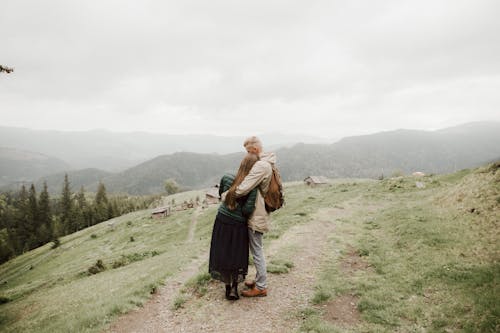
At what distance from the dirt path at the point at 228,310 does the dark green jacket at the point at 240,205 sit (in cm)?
259

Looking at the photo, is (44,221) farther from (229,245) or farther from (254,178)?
(254,178)

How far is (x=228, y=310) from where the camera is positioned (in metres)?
7.90

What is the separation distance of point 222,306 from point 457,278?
7212mm

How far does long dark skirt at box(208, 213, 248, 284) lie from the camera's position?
7.73 meters

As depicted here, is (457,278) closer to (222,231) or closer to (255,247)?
(255,247)

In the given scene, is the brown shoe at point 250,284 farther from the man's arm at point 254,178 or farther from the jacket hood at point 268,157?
the jacket hood at point 268,157

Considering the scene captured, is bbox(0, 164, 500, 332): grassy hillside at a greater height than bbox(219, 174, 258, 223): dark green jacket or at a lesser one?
lesser

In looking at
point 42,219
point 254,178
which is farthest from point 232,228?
point 42,219

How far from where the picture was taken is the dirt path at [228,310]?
7320mm

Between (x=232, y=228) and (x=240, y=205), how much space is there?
0.69m

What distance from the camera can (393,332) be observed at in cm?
665

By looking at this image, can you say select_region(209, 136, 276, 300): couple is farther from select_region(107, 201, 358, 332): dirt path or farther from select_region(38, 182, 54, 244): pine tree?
select_region(38, 182, 54, 244): pine tree

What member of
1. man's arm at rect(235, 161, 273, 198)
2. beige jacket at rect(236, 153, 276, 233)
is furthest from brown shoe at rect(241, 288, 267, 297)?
man's arm at rect(235, 161, 273, 198)

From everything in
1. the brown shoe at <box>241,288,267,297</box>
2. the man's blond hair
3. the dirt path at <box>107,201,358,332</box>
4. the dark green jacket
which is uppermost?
the man's blond hair
